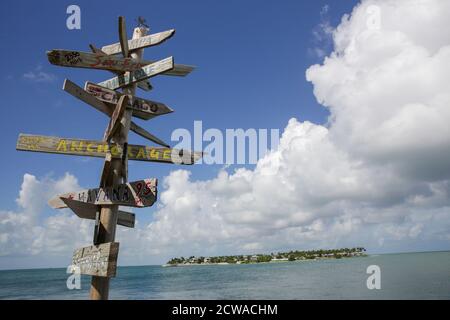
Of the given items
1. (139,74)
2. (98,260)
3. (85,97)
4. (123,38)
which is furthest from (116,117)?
(98,260)

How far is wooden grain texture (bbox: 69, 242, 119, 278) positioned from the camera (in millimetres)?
4203

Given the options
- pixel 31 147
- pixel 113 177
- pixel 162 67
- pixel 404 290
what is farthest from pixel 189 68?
pixel 404 290

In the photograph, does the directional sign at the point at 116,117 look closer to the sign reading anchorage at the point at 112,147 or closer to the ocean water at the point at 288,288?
the sign reading anchorage at the point at 112,147

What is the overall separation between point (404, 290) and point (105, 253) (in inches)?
1742

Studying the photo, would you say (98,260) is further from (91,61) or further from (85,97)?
(91,61)

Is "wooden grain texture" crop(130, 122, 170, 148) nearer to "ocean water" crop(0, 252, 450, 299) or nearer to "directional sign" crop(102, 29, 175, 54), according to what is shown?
A: "directional sign" crop(102, 29, 175, 54)

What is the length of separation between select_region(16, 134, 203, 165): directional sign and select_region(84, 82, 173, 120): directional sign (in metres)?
0.77

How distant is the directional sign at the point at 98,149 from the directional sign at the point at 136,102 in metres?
0.77

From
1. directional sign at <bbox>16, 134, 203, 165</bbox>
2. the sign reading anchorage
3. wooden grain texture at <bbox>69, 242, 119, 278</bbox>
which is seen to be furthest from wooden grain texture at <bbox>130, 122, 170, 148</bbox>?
wooden grain texture at <bbox>69, 242, 119, 278</bbox>

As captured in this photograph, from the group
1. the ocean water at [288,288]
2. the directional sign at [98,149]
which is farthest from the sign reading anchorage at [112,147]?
the ocean water at [288,288]

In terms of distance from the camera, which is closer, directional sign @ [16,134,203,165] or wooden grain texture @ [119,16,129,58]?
directional sign @ [16,134,203,165]
